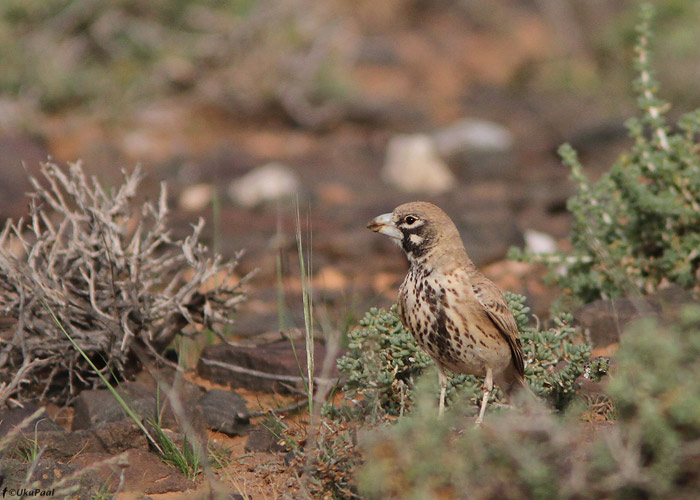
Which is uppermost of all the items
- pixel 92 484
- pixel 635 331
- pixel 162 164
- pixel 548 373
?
pixel 635 331

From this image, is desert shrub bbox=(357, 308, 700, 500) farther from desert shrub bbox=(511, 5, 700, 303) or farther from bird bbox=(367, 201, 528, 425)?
desert shrub bbox=(511, 5, 700, 303)

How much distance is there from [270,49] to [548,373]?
416 inches

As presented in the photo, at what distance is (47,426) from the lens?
15.2 feet

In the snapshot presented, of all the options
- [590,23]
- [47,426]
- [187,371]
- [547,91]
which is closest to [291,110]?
[547,91]

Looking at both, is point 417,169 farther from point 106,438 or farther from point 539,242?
point 106,438

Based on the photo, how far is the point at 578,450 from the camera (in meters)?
3.19

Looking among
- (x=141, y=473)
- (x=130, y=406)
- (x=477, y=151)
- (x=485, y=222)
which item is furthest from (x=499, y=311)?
(x=477, y=151)

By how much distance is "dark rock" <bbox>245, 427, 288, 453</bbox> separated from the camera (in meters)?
4.53

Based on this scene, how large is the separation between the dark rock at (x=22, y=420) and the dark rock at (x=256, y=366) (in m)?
0.98

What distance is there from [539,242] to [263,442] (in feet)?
16.5

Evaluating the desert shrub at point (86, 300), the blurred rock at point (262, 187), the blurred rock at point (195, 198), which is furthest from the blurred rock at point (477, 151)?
the desert shrub at point (86, 300)

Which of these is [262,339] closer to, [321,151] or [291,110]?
[321,151]

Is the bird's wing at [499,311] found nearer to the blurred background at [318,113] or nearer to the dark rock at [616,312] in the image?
the dark rock at [616,312]

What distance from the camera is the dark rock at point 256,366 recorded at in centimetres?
521
